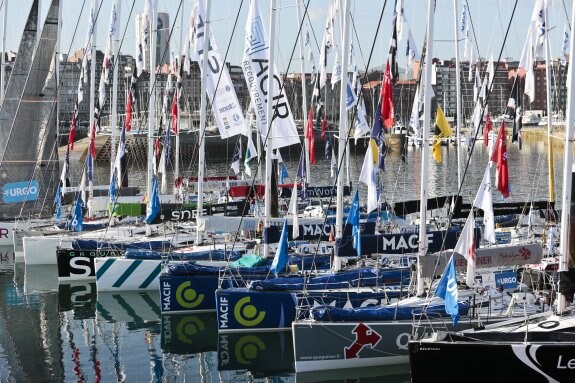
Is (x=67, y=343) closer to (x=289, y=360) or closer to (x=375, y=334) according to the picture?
(x=289, y=360)

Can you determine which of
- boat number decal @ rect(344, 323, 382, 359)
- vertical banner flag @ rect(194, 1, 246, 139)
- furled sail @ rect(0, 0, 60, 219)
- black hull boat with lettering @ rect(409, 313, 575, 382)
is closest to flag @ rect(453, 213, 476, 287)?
black hull boat with lettering @ rect(409, 313, 575, 382)

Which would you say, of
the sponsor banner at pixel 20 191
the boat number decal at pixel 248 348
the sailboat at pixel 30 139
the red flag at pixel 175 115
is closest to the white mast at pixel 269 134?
the boat number decal at pixel 248 348

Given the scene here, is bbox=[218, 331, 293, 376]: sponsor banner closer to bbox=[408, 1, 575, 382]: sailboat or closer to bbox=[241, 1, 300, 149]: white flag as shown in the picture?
bbox=[408, 1, 575, 382]: sailboat

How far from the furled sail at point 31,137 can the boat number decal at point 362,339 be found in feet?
70.8

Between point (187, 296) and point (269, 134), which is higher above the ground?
point (269, 134)

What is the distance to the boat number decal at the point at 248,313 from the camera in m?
24.6

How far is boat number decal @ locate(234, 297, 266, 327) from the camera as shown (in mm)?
24562

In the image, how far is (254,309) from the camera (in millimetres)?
24547

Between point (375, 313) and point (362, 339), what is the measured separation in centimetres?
59

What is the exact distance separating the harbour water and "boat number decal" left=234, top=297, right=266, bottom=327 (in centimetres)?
35

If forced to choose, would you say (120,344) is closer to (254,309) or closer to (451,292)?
(254,309)

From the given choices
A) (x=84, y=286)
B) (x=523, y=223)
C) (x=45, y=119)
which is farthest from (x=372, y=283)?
(x=45, y=119)

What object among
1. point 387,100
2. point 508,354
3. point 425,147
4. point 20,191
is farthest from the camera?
point 20,191

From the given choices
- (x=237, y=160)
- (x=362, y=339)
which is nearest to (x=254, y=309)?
(x=362, y=339)
